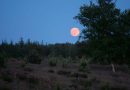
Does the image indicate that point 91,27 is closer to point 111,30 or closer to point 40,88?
point 111,30

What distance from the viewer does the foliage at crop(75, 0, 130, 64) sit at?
33094 mm

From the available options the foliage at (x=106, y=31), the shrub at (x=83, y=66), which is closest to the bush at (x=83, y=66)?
the shrub at (x=83, y=66)

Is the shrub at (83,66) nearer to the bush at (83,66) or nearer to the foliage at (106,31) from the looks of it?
the bush at (83,66)

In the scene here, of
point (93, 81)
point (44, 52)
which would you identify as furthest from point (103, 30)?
point (44, 52)

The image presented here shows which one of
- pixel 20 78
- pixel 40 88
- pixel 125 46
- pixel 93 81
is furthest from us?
pixel 125 46

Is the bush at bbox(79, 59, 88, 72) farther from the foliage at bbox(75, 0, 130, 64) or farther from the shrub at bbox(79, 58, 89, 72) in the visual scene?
the foliage at bbox(75, 0, 130, 64)

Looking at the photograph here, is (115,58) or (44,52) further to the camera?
(44,52)

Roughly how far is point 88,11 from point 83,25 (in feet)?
6.17

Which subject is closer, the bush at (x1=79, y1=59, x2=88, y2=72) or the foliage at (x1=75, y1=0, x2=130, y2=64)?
Answer: the foliage at (x1=75, y1=0, x2=130, y2=64)

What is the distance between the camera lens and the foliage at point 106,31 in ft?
109

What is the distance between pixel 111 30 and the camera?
3412 centimetres

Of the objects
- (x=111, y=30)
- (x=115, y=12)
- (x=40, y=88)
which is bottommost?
(x=40, y=88)

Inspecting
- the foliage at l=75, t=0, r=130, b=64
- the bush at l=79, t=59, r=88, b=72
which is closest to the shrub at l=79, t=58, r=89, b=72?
the bush at l=79, t=59, r=88, b=72

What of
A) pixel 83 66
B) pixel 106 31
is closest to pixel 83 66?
pixel 83 66
